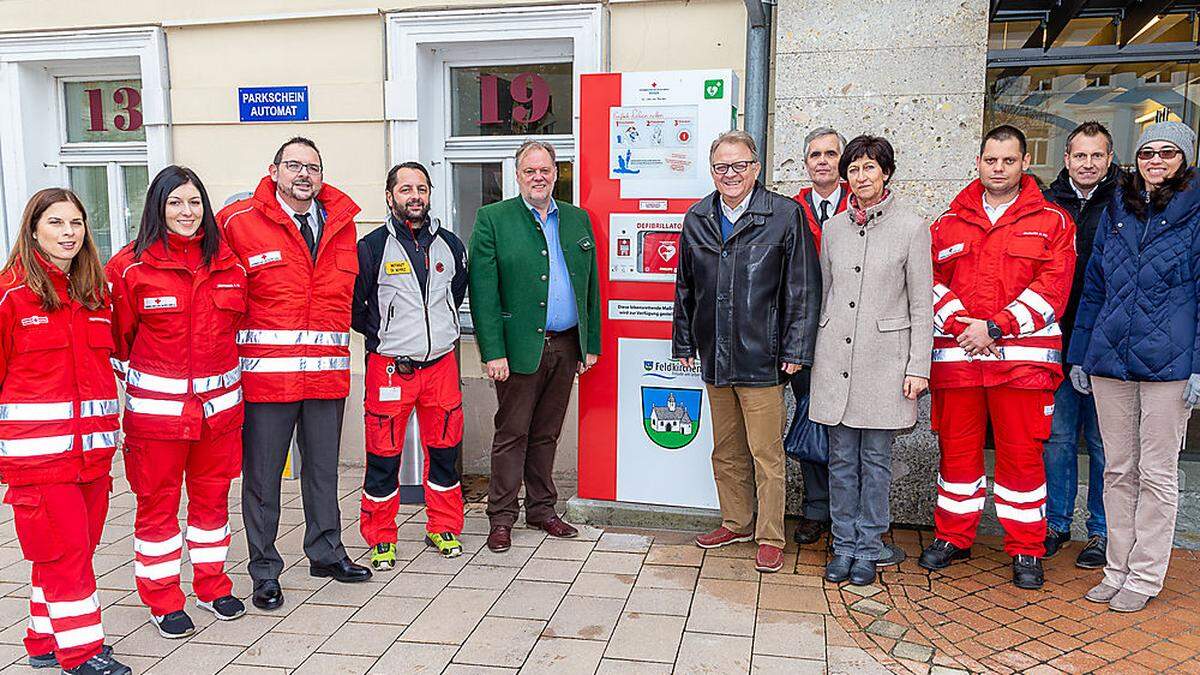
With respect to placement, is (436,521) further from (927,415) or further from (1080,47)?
(1080,47)

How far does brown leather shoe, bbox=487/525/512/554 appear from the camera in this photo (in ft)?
15.3

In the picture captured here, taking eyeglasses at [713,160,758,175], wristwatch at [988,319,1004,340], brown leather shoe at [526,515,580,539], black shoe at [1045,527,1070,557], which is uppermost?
eyeglasses at [713,160,758,175]

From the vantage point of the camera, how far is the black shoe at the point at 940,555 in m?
4.39

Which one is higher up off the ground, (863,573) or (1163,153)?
(1163,153)

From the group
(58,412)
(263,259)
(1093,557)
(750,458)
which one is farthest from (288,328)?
(1093,557)

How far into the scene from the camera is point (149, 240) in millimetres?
3557

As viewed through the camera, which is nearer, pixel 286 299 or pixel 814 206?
pixel 286 299

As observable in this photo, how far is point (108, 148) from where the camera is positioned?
6.99m

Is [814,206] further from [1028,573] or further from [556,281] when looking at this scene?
[1028,573]

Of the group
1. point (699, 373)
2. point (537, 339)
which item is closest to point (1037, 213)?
point (699, 373)

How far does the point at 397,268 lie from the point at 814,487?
2.34 m

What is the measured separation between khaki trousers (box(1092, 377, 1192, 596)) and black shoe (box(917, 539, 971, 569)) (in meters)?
0.63

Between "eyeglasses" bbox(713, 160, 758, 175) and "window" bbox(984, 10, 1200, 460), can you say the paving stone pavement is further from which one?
"window" bbox(984, 10, 1200, 460)

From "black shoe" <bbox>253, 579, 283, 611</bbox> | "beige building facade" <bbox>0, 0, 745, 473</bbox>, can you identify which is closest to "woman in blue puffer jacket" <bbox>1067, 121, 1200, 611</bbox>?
"beige building facade" <bbox>0, 0, 745, 473</bbox>
